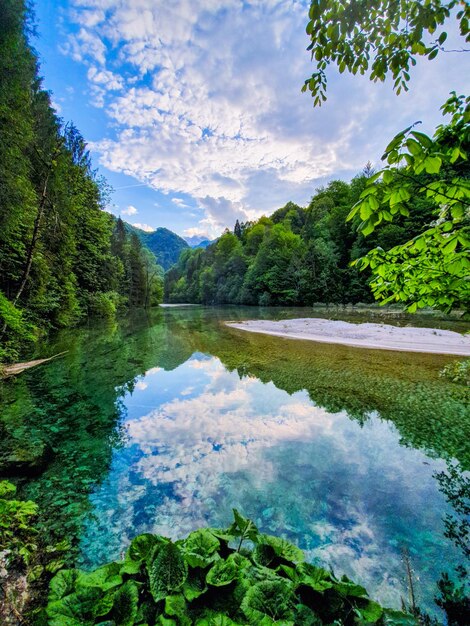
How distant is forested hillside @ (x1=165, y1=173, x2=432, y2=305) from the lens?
128 feet

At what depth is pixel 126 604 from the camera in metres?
1.58

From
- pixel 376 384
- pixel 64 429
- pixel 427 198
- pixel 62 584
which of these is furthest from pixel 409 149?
pixel 376 384

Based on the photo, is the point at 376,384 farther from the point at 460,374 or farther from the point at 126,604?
the point at 126,604

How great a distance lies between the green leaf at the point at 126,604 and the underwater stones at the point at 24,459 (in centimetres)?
362

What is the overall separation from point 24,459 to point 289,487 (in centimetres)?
420

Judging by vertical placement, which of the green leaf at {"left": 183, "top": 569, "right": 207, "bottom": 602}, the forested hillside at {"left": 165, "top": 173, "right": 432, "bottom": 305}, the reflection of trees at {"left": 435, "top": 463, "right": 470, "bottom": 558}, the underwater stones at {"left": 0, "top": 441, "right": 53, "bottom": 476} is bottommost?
the underwater stones at {"left": 0, "top": 441, "right": 53, "bottom": 476}

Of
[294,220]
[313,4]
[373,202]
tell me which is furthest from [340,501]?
[294,220]

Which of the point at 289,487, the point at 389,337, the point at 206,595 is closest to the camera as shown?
the point at 206,595

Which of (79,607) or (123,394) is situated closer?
(79,607)

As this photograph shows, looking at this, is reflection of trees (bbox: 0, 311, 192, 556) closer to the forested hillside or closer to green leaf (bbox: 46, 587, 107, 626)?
green leaf (bbox: 46, 587, 107, 626)

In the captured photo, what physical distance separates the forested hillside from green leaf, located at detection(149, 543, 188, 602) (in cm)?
2618

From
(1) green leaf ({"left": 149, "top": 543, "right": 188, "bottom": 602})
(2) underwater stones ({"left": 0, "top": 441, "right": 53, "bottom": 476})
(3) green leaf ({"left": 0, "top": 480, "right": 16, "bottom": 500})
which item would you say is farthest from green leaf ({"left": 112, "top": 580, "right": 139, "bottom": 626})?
(2) underwater stones ({"left": 0, "top": 441, "right": 53, "bottom": 476})

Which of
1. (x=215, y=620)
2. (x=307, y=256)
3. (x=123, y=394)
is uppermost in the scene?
(x=307, y=256)

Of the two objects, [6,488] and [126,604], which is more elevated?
[126,604]
